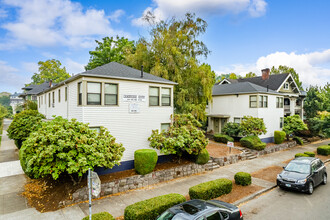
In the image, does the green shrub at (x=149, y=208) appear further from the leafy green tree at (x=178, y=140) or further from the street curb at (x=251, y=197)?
the leafy green tree at (x=178, y=140)

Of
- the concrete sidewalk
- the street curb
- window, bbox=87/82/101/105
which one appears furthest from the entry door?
window, bbox=87/82/101/105

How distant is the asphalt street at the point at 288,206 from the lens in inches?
344

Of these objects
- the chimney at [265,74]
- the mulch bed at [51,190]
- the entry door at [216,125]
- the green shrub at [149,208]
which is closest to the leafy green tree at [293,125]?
the entry door at [216,125]

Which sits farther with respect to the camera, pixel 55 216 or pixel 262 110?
pixel 262 110

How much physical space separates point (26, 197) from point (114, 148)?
5.36 metres

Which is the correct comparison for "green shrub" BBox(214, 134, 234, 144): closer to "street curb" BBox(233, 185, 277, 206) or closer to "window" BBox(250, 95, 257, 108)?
"window" BBox(250, 95, 257, 108)

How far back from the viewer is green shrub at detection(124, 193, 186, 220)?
7725mm

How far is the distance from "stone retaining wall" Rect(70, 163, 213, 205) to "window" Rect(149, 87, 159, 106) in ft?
17.2

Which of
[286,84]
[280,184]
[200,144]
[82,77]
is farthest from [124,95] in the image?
[286,84]

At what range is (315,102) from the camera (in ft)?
111

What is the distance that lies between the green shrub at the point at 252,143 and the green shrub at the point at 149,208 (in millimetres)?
15600

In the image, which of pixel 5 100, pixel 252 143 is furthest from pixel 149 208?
pixel 5 100

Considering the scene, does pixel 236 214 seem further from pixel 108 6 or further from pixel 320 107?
pixel 320 107

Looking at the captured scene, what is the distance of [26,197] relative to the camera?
34.4 feet
